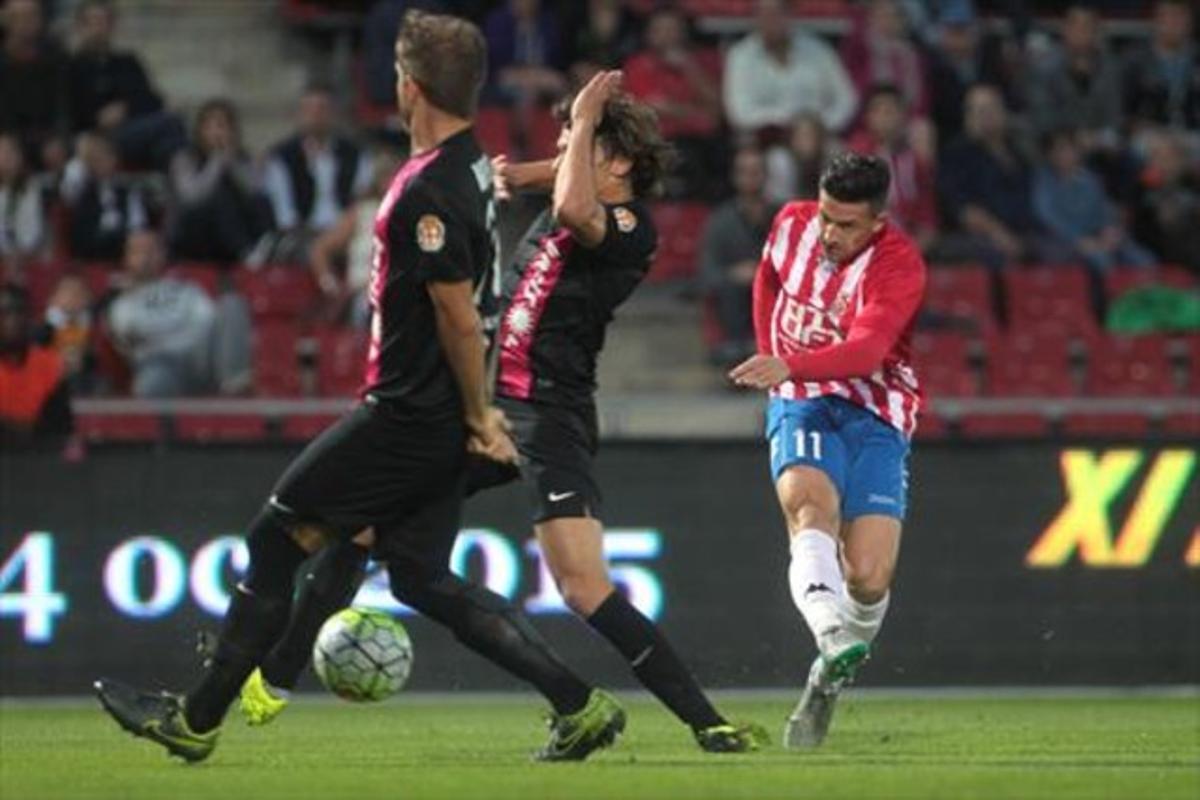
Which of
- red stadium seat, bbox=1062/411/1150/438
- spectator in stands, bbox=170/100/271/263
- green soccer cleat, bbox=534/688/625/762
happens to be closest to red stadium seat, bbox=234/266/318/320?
spectator in stands, bbox=170/100/271/263

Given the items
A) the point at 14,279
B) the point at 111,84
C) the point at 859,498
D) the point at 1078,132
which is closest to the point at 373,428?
the point at 859,498

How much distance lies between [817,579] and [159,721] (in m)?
2.42

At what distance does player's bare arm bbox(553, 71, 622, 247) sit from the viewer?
10.9 meters

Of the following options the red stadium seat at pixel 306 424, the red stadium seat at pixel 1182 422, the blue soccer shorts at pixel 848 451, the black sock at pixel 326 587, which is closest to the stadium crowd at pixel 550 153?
the red stadium seat at pixel 306 424

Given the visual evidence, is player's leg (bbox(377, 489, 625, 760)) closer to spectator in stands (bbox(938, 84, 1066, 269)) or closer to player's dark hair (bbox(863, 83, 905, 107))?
player's dark hair (bbox(863, 83, 905, 107))

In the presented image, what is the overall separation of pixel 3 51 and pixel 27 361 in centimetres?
449

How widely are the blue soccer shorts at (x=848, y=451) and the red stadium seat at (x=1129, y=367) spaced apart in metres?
7.48

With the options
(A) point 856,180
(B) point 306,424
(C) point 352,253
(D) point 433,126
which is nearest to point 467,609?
(D) point 433,126

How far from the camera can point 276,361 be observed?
18.7m

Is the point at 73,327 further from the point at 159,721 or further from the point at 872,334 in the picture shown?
the point at 159,721

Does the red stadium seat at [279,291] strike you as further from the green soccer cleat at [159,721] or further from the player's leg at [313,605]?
the green soccer cleat at [159,721]

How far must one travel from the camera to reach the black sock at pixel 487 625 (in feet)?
33.8

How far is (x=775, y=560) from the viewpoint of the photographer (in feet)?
52.9

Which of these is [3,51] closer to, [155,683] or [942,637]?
[155,683]
